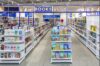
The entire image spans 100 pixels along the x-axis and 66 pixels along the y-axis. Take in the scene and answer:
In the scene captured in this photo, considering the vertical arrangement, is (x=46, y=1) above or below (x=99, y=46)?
above

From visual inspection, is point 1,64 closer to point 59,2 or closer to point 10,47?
point 10,47

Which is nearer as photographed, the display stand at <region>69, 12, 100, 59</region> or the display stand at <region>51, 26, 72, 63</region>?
the display stand at <region>51, 26, 72, 63</region>

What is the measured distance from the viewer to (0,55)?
8.34 meters

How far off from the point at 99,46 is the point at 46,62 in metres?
2.62

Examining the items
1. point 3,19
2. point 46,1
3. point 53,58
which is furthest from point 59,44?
point 46,1

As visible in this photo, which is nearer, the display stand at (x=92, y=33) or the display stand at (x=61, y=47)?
the display stand at (x=61, y=47)

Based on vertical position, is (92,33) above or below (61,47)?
above

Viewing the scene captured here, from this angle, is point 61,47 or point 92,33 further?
point 92,33

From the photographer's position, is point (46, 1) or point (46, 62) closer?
point (46, 62)

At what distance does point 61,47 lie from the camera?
8500 millimetres

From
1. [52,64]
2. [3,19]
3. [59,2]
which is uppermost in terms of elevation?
[59,2]

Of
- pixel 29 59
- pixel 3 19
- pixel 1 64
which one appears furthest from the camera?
pixel 3 19

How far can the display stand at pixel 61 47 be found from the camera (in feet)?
27.7

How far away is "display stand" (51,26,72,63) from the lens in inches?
332
